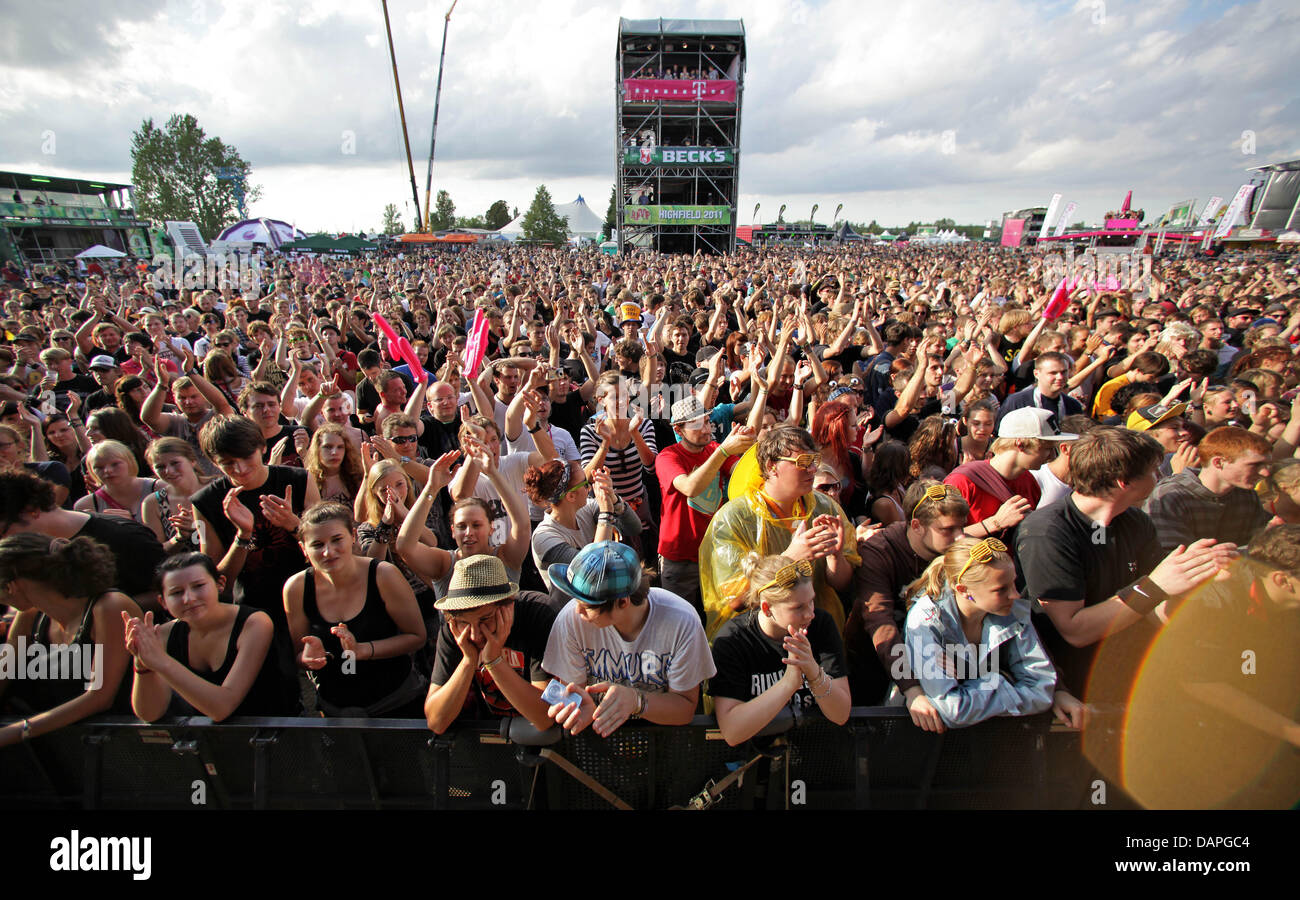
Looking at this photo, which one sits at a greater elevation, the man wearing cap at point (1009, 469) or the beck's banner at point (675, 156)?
the beck's banner at point (675, 156)

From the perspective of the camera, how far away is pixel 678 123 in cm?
3572

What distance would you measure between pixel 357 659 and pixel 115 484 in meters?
2.24

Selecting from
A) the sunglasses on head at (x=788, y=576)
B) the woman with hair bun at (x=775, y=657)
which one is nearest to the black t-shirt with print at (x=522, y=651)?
the woman with hair bun at (x=775, y=657)

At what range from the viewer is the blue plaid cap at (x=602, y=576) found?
2.02 meters

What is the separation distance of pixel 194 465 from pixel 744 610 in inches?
132

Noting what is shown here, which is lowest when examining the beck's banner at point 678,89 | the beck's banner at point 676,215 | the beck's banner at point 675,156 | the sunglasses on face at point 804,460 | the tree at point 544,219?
the sunglasses on face at point 804,460

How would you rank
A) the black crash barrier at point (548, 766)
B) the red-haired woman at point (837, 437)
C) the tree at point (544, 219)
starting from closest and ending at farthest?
the black crash barrier at point (548, 766), the red-haired woman at point (837, 437), the tree at point (544, 219)

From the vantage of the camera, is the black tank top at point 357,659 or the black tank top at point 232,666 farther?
the black tank top at point 357,659

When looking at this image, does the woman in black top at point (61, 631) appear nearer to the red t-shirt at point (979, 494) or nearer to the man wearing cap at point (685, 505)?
the man wearing cap at point (685, 505)

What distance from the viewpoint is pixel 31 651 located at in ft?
7.44

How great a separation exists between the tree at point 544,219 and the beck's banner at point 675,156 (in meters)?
44.8

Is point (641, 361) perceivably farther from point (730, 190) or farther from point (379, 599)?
point (730, 190)
